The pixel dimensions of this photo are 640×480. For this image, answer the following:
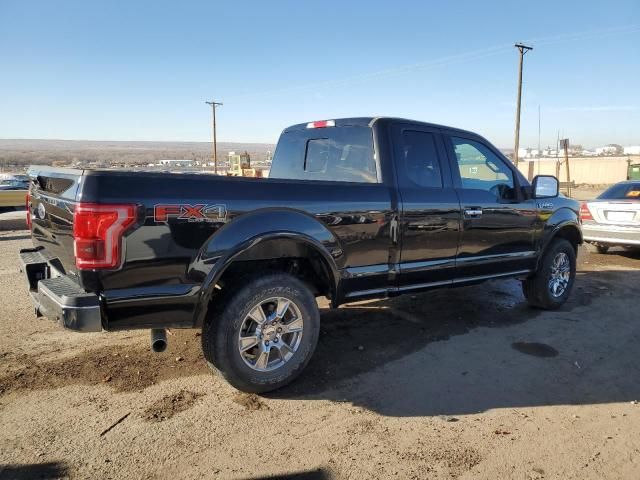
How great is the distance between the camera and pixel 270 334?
11.5ft

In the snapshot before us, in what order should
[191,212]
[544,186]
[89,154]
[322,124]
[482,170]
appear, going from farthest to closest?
[89,154] → [544,186] → [482,170] → [322,124] → [191,212]

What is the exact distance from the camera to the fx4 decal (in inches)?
113

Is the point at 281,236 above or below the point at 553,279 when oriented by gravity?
above

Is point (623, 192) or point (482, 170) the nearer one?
point (482, 170)

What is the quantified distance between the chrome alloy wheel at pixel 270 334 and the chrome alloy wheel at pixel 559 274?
360 cm

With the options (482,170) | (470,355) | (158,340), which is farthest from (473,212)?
(158,340)

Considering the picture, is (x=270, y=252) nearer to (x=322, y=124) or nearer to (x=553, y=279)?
(x=322, y=124)

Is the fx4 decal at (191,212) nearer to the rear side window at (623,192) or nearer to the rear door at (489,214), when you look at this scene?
the rear door at (489,214)

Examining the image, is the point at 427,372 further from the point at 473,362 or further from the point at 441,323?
the point at 441,323

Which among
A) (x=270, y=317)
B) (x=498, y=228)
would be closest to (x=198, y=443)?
(x=270, y=317)

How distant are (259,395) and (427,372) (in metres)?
1.37

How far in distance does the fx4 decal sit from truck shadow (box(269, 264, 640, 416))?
1.39 meters

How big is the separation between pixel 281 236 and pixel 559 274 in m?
4.05

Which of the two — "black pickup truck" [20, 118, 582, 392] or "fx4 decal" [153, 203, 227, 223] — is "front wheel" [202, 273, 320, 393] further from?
"fx4 decal" [153, 203, 227, 223]
